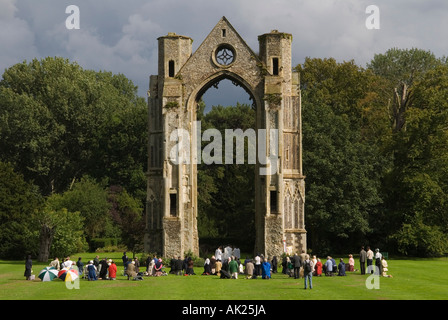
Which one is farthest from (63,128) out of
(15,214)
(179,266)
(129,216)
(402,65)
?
(179,266)

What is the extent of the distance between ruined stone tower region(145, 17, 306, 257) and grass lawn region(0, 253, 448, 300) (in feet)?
28.3

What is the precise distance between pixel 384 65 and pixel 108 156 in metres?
30.4

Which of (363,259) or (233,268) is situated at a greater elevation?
(363,259)

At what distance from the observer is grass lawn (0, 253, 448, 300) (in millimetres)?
26094

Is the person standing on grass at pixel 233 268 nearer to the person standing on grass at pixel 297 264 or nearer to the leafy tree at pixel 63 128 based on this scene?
the person standing on grass at pixel 297 264

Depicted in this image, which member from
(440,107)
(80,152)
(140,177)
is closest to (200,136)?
(140,177)

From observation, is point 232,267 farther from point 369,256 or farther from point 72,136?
point 72,136

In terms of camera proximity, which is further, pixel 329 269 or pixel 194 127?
pixel 194 127

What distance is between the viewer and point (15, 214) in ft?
178

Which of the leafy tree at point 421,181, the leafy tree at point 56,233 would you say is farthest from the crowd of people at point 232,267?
the leafy tree at point 421,181

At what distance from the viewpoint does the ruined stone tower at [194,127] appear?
4509cm

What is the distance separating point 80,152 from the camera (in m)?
76.8

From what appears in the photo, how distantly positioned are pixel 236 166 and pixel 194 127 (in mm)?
20741
